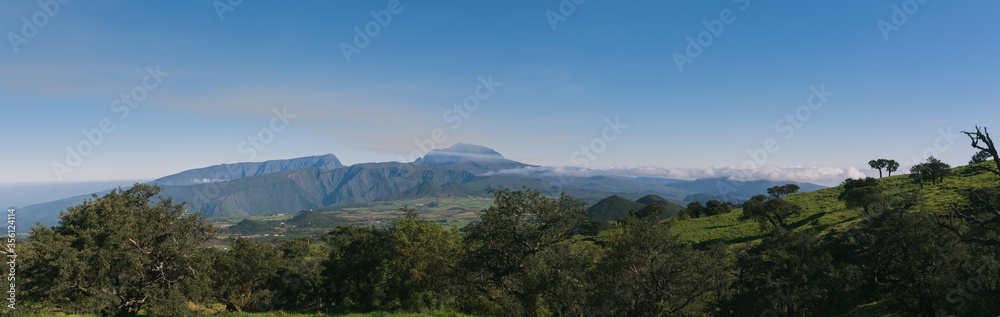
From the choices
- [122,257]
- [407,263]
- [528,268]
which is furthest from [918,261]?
[122,257]

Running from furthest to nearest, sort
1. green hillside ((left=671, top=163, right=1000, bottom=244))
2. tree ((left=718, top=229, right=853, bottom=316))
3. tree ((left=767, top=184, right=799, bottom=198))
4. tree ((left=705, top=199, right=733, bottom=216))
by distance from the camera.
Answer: tree ((left=705, top=199, right=733, bottom=216)) → tree ((left=767, top=184, right=799, bottom=198)) → green hillside ((left=671, top=163, right=1000, bottom=244)) → tree ((left=718, top=229, right=853, bottom=316))

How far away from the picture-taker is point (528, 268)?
105ft

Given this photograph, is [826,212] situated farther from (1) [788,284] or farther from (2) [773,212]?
(1) [788,284]

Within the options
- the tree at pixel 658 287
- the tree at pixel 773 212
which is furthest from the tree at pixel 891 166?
the tree at pixel 658 287

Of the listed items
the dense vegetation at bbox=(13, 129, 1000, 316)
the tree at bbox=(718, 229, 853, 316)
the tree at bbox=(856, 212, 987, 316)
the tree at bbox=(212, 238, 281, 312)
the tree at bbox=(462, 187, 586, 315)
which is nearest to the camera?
the dense vegetation at bbox=(13, 129, 1000, 316)

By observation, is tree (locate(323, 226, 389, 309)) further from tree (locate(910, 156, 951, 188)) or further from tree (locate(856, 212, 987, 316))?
tree (locate(910, 156, 951, 188))

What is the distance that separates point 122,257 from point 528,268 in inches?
1274

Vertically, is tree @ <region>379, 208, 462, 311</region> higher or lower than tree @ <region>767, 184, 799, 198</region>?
lower

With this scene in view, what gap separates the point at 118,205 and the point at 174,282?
308 inches

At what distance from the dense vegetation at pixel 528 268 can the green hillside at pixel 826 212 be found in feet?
110

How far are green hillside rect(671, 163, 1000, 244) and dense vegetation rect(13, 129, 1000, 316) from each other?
110 feet

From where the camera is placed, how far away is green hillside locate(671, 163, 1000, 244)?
277 feet

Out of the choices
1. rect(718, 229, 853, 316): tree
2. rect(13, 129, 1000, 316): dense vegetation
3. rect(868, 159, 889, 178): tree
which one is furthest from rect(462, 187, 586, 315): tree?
rect(868, 159, 889, 178): tree

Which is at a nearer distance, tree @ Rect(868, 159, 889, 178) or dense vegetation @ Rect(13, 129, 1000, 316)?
dense vegetation @ Rect(13, 129, 1000, 316)
